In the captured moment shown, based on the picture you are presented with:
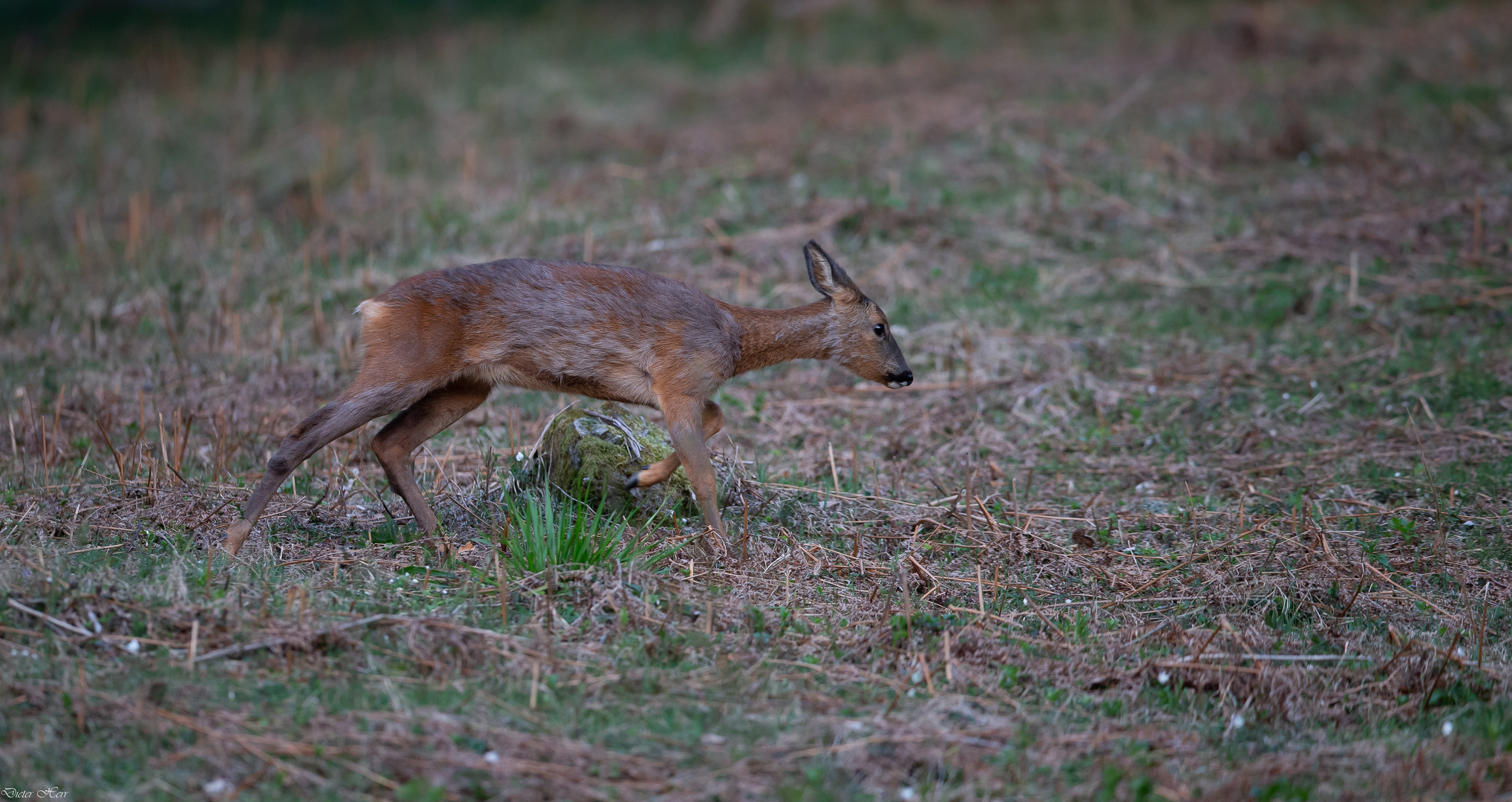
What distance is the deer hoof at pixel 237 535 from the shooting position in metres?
5.56

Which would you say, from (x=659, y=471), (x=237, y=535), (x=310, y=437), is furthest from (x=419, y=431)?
(x=659, y=471)

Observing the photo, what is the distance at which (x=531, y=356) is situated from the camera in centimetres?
602

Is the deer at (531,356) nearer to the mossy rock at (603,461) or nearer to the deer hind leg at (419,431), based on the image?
the deer hind leg at (419,431)

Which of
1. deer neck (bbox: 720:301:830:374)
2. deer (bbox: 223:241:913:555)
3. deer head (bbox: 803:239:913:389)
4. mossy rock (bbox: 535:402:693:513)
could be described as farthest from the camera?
deer head (bbox: 803:239:913:389)

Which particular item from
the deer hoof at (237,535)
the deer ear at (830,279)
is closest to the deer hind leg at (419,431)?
the deer hoof at (237,535)

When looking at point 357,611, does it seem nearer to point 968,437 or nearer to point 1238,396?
point 968,437

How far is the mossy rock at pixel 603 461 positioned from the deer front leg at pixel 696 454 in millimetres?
365

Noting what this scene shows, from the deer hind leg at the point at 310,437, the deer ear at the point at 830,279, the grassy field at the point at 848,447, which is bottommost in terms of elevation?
the grassy field at the point at 848,447

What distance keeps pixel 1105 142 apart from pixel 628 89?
7.12 metres

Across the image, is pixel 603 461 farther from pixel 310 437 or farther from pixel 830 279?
pixel 830 279

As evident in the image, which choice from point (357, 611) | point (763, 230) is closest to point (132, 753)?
point (357, 611)

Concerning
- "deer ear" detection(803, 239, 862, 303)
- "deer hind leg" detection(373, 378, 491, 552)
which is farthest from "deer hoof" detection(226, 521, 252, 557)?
"deer ear" detection(803, 239, 862, 303)

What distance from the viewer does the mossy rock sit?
625cm

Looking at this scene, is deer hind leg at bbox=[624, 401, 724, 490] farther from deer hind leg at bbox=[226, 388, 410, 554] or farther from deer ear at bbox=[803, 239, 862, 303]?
deer hind leg at bbox=[226, 388, 410, 554]
